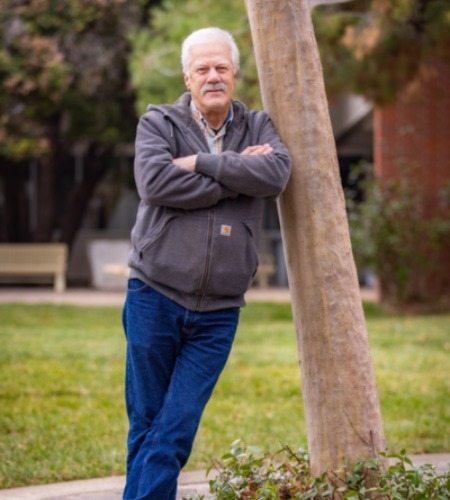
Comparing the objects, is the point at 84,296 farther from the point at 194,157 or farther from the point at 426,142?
the point at 194,157

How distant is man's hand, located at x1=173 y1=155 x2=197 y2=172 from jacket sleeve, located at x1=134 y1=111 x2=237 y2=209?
2cm

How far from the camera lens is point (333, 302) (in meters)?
3.93

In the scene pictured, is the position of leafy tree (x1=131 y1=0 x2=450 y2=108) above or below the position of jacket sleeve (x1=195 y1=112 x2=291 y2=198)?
above

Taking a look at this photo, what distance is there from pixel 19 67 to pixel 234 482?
15839mm

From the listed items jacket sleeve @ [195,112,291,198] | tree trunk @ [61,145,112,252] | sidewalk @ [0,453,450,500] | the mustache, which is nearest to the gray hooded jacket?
jacket sleeve @ [195,112,291,198]

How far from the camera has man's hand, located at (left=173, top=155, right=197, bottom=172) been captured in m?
3.77

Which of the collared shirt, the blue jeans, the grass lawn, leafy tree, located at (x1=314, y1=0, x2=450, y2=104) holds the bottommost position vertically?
the grass lawn

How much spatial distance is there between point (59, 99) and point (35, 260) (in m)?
3.39

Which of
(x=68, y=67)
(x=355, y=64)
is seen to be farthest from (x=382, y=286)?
(x=68, y=67)

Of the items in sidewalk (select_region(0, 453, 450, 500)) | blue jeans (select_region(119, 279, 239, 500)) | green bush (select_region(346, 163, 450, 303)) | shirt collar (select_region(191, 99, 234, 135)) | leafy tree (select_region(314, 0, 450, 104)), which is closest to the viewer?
blue jeans (select_region(119, 279, 239, 500))

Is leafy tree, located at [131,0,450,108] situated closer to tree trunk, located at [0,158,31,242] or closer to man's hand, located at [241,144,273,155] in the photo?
man's hand, located at [241,144,273,155]

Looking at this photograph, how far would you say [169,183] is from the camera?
12.2 feet

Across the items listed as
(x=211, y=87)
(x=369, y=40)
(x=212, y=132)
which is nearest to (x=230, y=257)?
(x=212, y=132)

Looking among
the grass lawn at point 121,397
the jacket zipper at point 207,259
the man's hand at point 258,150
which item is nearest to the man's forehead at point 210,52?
the man's hand at point 258,150
